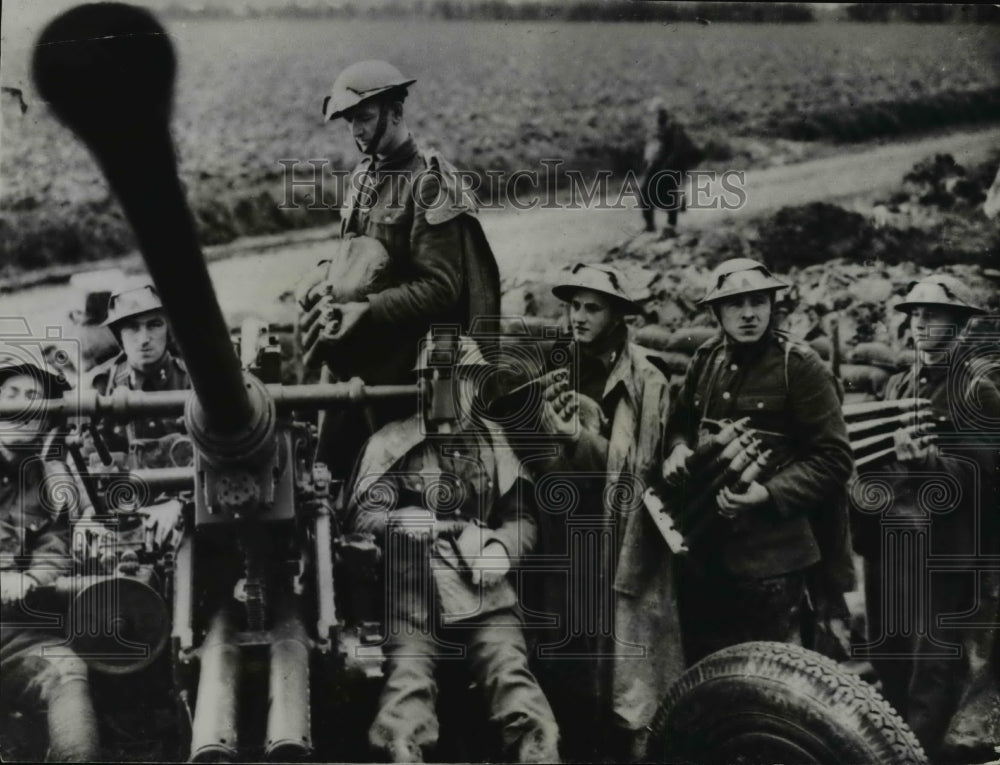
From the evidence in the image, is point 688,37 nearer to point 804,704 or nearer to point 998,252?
point 998,252

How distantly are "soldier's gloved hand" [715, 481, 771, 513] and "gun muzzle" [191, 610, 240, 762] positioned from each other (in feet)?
8.18

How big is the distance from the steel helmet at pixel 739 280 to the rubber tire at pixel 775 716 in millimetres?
1783

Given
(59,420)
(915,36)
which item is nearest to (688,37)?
(915,36)

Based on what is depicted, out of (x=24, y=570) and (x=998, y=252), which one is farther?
(x=998, y=252)

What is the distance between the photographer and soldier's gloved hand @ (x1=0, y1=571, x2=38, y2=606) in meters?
7.25

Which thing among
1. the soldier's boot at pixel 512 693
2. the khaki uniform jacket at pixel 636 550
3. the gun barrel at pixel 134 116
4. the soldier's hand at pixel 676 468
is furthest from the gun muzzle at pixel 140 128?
the soldier's hand at pixel 676 468

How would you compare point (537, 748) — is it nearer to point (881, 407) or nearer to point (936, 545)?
point (936, 545)

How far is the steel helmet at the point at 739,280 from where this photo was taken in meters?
7.45

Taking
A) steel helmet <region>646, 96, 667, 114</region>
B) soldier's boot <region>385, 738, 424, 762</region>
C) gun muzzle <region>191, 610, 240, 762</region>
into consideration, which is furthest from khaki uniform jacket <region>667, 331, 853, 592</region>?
gun muzzle <region>191, 610, 240, 762</region>

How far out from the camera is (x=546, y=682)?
715cm

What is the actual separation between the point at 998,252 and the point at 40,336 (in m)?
5.09

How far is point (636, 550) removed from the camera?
723 cm

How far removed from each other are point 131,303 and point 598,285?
7.87 feet

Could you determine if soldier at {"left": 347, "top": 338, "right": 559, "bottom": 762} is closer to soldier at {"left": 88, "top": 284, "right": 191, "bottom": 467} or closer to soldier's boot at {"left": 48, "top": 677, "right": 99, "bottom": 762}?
soldier at {"left": 88, "top": 284, "right": 191, "bottom": 467}
